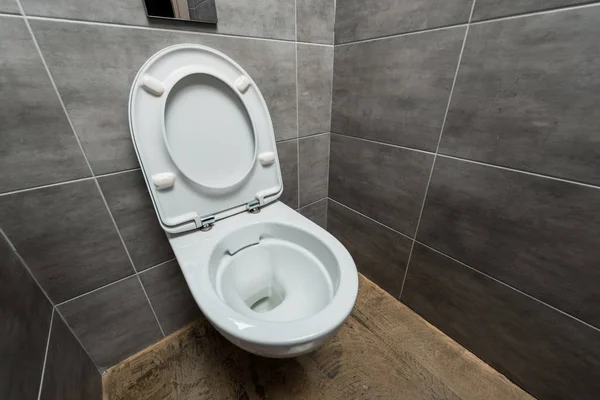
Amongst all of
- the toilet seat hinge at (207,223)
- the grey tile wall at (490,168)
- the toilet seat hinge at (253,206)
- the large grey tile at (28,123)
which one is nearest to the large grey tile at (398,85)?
the grey tile wall at (490,168)

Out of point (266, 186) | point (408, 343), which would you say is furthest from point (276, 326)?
point (408, 343)

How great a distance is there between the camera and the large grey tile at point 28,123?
0.46m

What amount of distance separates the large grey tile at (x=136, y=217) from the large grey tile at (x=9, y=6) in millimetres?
334

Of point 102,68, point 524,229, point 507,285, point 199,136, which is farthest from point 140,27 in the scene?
point 507,285

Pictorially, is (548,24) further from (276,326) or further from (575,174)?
(276,326)

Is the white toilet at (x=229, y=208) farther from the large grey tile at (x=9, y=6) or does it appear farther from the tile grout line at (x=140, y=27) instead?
the large grey tile at (x=9, y=6)

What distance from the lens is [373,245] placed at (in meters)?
1.02

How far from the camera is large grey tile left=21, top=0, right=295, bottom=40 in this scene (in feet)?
1.55

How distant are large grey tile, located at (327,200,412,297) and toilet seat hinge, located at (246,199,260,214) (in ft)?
1.51

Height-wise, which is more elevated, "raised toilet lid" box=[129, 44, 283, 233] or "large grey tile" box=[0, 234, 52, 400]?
"raised toilet lid" box=[129, 44, 283, 233]

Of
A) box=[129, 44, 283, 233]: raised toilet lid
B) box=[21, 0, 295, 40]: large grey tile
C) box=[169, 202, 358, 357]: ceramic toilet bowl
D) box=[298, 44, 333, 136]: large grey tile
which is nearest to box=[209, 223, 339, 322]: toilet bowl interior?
box=[169, 202, 358, 357]: ceramic toilet bowl

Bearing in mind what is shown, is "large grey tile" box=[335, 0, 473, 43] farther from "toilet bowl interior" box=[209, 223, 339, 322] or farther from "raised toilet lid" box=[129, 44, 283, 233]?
"toilet bowl interior" box=[209, 223, 339, 322]

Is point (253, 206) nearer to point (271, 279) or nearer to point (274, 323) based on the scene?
point (271, 279)

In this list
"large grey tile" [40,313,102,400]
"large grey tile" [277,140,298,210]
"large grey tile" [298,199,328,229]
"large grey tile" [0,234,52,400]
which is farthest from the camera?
"large grey tile" [298,199,328,229]
